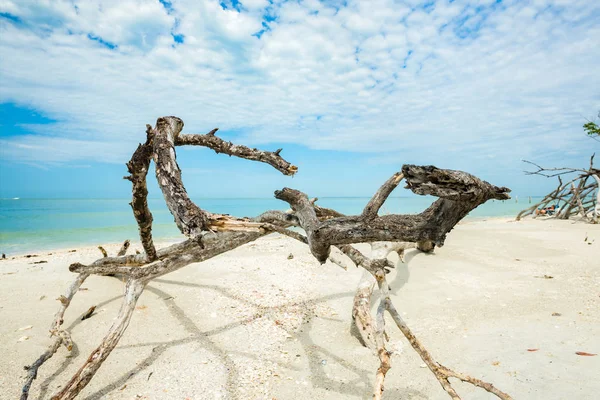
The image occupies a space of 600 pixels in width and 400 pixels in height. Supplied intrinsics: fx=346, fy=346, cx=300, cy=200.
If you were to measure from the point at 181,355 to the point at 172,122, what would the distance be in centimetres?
271

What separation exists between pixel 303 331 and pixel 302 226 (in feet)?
8.98

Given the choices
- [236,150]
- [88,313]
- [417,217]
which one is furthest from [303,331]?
[417,217]

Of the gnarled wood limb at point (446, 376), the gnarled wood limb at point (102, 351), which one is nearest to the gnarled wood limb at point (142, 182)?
the gnarled wood limb at point (102, 351)

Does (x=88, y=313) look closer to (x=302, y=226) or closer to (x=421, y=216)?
(x=302, y=226)

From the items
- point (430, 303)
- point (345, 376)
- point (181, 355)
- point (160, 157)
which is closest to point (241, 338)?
point (181, 355)

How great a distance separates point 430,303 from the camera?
5680mm

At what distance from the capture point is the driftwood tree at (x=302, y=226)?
200cm

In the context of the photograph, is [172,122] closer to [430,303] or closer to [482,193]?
[482,193]

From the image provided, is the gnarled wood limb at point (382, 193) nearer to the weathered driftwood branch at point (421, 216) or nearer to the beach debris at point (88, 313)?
the weathered driftwood branch at point (421, 216)

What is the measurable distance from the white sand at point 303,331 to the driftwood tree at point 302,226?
877mm

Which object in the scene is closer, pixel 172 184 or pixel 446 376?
pixel 446 376

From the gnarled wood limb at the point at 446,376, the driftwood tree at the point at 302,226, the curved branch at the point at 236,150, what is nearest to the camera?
the driftwood tree at the point at 302,226

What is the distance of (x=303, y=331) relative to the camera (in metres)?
4.88

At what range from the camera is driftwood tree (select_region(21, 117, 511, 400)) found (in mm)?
1997
